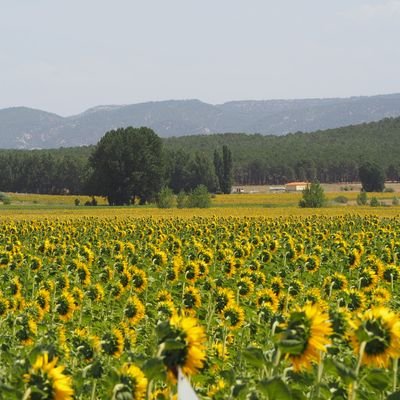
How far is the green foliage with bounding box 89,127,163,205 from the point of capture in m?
101

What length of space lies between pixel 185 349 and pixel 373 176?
511 ft

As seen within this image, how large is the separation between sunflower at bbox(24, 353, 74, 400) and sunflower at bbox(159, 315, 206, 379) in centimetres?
46

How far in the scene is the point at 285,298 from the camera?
39.5 ft

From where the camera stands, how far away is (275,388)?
3627 millimetres

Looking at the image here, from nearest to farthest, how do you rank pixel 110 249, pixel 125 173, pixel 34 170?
pixel 110 249 < pixel 125 173 < pixel 34 170

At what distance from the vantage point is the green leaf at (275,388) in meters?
3.59

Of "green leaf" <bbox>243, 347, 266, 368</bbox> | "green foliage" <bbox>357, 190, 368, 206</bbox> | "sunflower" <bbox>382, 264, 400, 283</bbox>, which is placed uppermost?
"green leaf" <bbox>243, 347, 266, 368</bbox>

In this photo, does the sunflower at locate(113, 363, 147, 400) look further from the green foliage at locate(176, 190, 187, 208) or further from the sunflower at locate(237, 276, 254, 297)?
the green foliage at locate(176, 190, 187, 208)

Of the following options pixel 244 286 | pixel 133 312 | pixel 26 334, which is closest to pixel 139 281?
pixel 244 286

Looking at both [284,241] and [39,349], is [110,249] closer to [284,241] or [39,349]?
[284,241]

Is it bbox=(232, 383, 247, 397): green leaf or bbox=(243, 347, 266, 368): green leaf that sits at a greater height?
bbox=(243, 347, 266, 368): green leaf

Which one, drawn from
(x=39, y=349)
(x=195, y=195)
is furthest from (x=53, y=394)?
(x=195, y=195)

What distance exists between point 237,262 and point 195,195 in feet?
207

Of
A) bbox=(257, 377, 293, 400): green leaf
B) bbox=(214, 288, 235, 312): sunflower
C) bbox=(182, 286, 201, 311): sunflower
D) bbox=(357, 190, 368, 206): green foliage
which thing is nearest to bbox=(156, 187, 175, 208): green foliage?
bbox=(357, 190, 368, 206): green foliage
